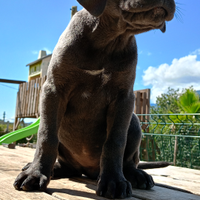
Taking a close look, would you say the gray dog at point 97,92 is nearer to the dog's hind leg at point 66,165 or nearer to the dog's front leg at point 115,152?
the dog's front leg at point 115,152

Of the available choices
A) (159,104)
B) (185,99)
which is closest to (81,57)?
(185,99)

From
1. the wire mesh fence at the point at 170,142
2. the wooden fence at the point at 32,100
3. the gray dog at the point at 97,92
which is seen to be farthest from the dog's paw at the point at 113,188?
the wooden fence at the point at 32,100

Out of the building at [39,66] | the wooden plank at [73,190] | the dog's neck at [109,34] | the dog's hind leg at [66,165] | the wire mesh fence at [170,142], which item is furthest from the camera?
the building at [39,66]

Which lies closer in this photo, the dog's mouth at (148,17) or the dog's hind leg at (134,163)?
the dog's mouth at (148,17)

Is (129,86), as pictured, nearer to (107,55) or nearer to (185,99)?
(107,55)

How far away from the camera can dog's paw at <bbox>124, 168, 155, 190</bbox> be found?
6.52ft

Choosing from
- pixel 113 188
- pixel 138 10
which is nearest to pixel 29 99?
pixel 113 188

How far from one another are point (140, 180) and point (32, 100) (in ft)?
27.9

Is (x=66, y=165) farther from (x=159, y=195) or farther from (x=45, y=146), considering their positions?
(x=159, y=195)

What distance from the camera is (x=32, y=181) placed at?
167 cm

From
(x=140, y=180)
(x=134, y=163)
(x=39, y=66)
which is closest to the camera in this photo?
(x=140, y=180)

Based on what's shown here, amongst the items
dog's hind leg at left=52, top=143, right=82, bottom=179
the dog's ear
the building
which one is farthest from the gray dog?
the building

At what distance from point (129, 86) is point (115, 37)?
0.41 m

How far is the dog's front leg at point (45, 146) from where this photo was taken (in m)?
1.68
